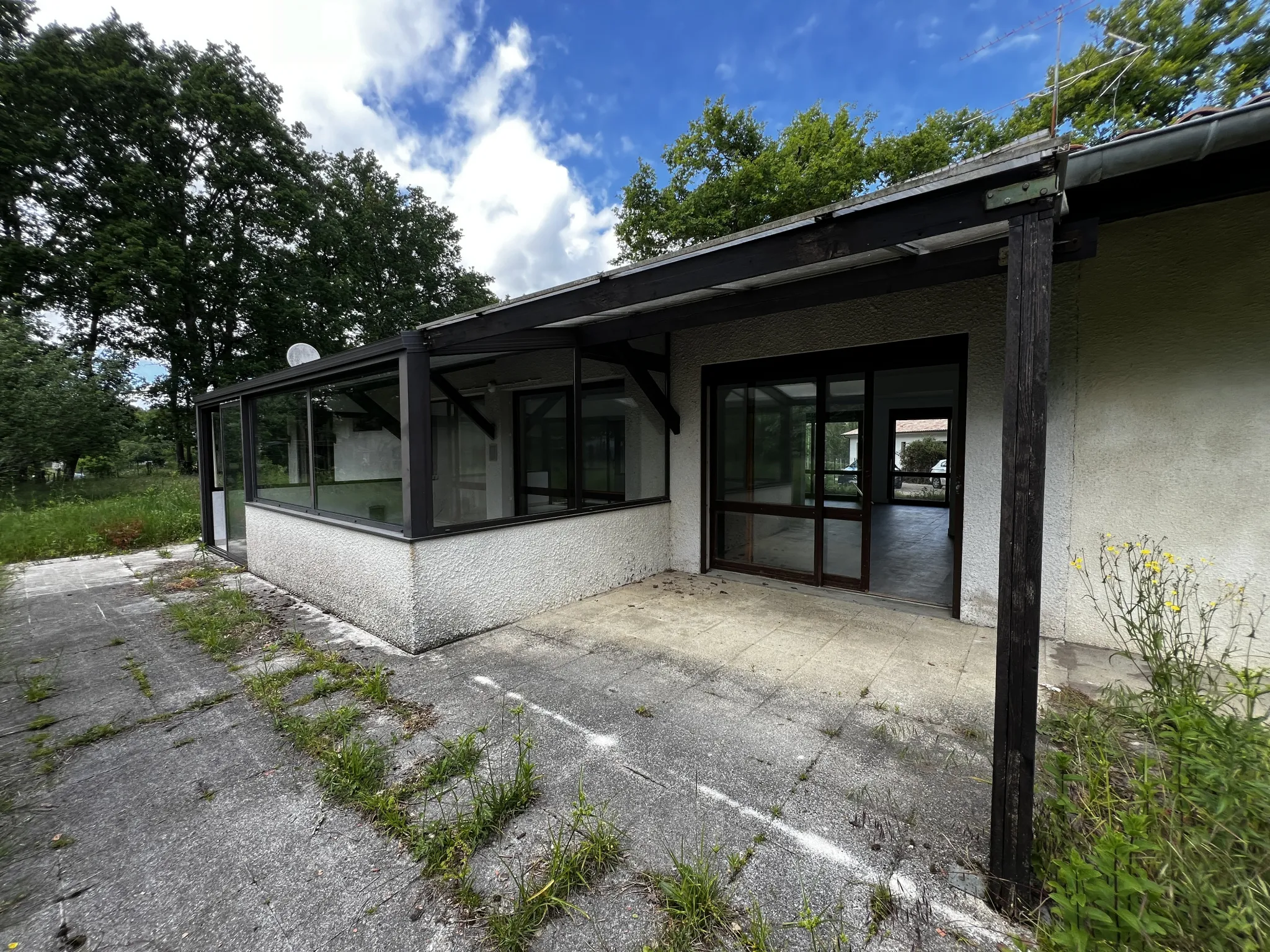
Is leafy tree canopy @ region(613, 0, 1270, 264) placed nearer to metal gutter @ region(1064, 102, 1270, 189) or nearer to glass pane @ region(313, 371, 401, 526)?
glass pane @ region(313, 371, 401, 526)

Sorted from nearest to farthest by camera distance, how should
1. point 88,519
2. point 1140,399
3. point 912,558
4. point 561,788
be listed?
point 561,788 → point 1140,399 → point 912,558 → point 88,519

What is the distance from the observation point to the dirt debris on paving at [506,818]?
1500 millimetres

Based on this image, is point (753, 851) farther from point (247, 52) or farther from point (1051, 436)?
point (247, 52)

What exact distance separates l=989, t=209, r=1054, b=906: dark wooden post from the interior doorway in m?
2.74

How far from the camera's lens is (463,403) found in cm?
511

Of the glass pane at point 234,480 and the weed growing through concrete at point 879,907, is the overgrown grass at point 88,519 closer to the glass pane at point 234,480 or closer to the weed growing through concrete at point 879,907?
the glass pane at point 234,480

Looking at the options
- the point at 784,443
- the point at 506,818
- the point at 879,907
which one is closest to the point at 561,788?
the point at 506,818

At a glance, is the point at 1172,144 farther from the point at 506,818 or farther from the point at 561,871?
the point at 506,818

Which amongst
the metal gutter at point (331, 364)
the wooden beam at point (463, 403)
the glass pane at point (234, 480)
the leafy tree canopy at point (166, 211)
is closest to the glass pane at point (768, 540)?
the wooden beam at point (463, 403)

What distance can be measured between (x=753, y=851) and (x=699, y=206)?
1521cm

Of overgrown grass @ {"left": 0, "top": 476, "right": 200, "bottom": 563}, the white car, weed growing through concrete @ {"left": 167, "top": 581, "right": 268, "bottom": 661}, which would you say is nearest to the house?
weed growing through concrete @ {"left": 167, "top": 581, "right": 268, "bottom": 661}

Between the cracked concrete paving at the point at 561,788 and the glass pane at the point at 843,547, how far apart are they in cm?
95

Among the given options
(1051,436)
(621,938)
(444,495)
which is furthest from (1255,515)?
(444,495)

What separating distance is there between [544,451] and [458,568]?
2.12 meters
